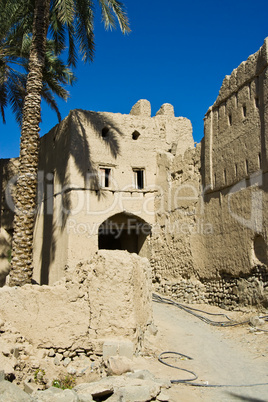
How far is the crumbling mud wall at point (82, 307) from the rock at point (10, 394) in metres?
1.73

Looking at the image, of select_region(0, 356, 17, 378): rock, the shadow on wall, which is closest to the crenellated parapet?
the shadow on wall

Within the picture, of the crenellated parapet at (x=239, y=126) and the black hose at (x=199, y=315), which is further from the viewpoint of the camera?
the crenellated parapet at (x=239, y=126)

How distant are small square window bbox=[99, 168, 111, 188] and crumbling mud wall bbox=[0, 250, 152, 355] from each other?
9.90m

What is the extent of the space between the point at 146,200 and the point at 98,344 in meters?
11.5

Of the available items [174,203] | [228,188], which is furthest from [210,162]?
[174,203]

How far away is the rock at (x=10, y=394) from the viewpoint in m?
4.88

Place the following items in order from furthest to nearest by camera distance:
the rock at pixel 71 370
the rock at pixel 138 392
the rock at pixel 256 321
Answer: the rock at pixel 256 321 < the rock at pixel 71 370 < the rock at pixel 138 392

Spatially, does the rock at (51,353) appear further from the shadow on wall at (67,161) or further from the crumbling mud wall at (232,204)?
the shadow on wall at (67,161)

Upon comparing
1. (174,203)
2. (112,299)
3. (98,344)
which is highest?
(174,203)

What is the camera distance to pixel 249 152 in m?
12.5

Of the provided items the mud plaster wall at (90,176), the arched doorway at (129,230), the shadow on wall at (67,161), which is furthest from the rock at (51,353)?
the arched doorway at (129,230)

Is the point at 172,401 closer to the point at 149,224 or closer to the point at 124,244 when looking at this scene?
the point at 149,224

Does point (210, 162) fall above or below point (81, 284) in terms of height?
above

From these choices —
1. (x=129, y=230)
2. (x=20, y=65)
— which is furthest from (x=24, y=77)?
(x=129, y=230)
